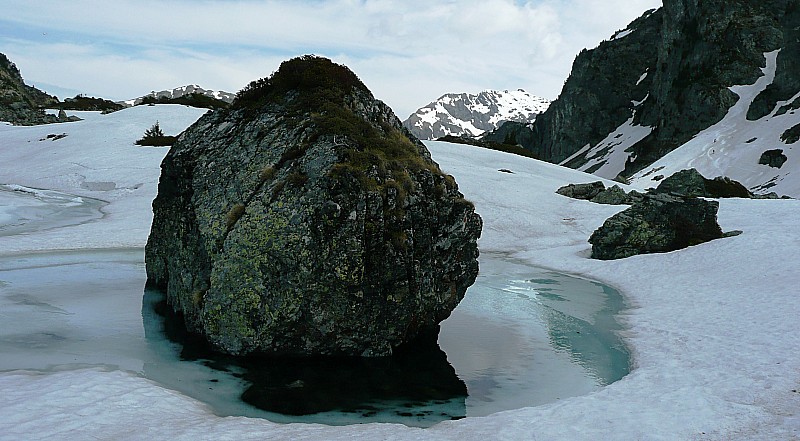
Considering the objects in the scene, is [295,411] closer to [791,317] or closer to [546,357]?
[546,357]

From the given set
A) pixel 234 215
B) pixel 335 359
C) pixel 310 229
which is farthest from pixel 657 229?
pixel 234 215

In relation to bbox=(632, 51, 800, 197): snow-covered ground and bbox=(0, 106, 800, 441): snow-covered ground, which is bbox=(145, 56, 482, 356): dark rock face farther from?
bbox=(632, 51, 800, 197): snow-covered ground

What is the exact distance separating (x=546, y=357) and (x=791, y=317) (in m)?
7.45

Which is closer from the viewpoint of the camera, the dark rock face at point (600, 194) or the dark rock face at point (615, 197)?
the dark rock face at point (615, 197)

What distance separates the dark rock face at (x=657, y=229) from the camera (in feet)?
91.9

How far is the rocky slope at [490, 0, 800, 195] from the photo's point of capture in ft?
380

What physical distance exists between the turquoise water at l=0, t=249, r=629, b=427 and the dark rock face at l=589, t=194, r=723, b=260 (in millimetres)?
9367

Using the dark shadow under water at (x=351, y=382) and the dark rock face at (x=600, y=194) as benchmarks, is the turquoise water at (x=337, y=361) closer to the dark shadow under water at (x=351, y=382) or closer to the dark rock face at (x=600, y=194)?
the dark shadow under water at (x=351, y=382)

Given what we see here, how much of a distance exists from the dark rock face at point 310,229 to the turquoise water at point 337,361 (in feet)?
3.17

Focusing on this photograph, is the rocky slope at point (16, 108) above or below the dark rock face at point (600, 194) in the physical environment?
above

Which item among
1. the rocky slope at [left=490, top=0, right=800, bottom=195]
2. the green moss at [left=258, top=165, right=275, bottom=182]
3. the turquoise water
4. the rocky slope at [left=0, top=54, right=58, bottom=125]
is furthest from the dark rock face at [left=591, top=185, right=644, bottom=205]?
the rocky slope at [left=0, top=54, right=58, bottom=125]

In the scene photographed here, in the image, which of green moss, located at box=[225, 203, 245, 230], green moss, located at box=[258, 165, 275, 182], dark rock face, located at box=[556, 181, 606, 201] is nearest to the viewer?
green moss, located at box=[225, 203, 245, 230]

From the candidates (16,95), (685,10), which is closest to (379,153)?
(16,95)

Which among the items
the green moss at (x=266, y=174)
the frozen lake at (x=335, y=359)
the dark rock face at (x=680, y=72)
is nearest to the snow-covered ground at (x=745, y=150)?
the dark rock face at (x=680, y=72)
